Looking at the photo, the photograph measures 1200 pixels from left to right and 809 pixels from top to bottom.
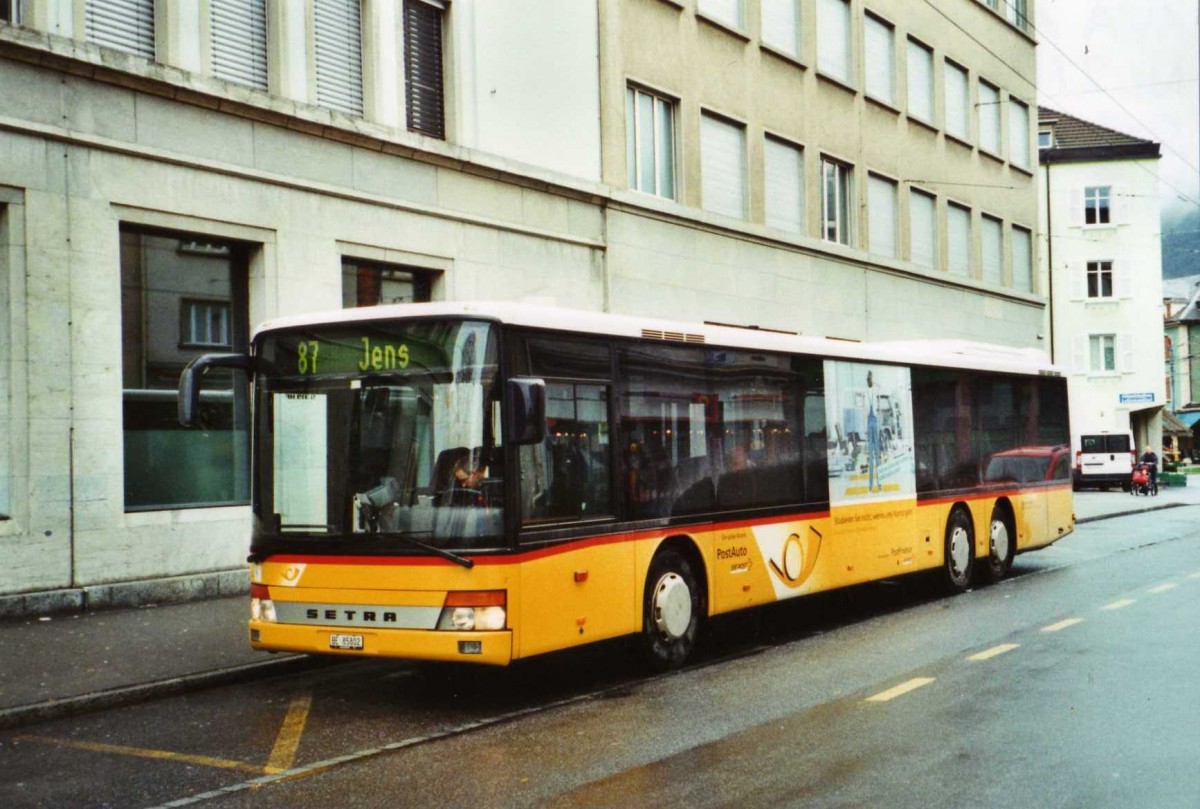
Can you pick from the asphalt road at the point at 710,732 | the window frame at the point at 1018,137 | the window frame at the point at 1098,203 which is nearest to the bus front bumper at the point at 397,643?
the asphalt road at the point at 710,732

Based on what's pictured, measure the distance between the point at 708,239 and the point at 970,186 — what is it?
45.4 ft

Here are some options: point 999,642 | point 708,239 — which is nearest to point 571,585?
point 999,642

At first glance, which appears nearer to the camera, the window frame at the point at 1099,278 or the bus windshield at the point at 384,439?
the bus windshield at the point at 384,439

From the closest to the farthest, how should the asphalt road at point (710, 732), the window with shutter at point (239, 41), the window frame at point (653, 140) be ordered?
the asphalt road at point (710, 732)
the window with shutter at point (239, 41)
the window frame at point (653, 140)

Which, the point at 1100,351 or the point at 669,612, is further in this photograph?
the point at 1100,351

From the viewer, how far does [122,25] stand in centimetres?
1459

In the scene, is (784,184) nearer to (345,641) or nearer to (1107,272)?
(345,641)

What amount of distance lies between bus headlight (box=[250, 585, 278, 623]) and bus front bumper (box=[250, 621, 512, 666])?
6cm

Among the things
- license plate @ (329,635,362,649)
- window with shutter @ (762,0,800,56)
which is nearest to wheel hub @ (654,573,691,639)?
license plate @ (329,635,362,649)

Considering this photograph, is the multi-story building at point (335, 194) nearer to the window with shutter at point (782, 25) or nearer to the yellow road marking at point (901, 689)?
the window with shutter at point (782, 25)

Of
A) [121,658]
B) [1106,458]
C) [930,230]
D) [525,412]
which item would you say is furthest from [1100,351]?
[525,412]

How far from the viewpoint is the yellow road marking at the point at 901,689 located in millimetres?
8699

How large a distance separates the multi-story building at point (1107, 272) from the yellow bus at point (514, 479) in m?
53.3

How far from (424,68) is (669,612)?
431 inches
